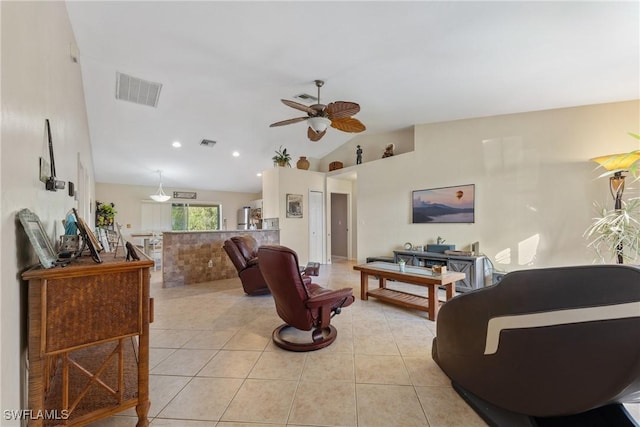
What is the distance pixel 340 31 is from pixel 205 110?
308 cm

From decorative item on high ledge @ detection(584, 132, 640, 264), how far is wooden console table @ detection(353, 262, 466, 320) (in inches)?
74.3

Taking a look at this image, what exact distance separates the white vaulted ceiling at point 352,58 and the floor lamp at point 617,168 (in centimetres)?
99

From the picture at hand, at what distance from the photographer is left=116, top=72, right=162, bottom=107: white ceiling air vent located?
3657 mm

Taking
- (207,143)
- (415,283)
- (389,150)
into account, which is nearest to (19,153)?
(415,283)

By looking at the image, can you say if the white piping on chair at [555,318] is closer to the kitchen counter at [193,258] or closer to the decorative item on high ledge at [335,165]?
the kitchen counter at [193,258]

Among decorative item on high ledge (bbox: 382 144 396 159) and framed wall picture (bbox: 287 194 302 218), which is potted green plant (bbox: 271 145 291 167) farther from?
decorative item on high ledge (bbox: 382 144 396 159)

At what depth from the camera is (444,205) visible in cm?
505

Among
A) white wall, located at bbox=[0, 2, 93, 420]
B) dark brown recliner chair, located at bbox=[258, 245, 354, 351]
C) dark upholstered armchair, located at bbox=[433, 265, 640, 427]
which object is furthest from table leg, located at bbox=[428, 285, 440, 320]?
white wall, located at bbox=[0, 2, 93, 420]

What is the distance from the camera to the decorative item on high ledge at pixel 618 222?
120 inches

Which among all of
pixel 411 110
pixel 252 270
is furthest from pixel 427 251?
pixel 252 270

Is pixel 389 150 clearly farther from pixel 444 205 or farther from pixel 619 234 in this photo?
pixel 619 234

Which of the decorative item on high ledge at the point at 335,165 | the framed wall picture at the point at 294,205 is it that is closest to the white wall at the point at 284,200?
the framed wall picture at the point at 294,205

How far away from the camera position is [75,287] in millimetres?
1188

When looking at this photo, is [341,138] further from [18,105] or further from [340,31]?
[18,105]
